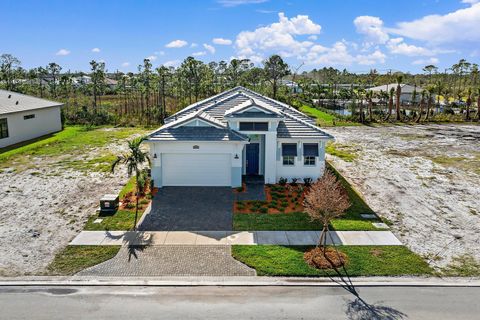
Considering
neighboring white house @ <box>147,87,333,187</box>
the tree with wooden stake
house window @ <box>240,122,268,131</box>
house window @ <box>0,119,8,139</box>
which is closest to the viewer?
the tree with wooden stake

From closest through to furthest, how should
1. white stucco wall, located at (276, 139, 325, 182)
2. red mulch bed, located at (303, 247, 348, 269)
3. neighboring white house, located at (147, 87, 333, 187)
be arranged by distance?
red mulch bed, located at (303, 247, 348, 269) → neighboring white house, located at (147, 87, 333, 187) → white stucco wall, located at (276, 139, 325, 182)

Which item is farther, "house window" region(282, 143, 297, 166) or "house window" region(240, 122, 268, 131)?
"house window" region(282, 143, 297, 166)

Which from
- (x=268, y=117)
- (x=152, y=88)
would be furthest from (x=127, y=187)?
(x=152, y=88)

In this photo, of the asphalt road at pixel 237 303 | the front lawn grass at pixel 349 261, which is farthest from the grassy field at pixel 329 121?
the asphalt road at pixel 237 303

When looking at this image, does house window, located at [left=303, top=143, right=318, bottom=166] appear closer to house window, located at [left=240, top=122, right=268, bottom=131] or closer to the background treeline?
house window, located at [left=240, top=122, right=268, bottom=131]

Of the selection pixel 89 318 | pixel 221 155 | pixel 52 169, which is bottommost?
pixel 89 318

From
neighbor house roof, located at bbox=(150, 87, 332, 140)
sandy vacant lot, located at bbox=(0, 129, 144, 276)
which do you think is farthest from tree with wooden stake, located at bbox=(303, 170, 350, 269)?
sandy vacant lot, located at bbox=(0, 129, 144, 276)

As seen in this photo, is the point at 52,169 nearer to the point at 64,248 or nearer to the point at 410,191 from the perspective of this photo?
the point at 64,248
